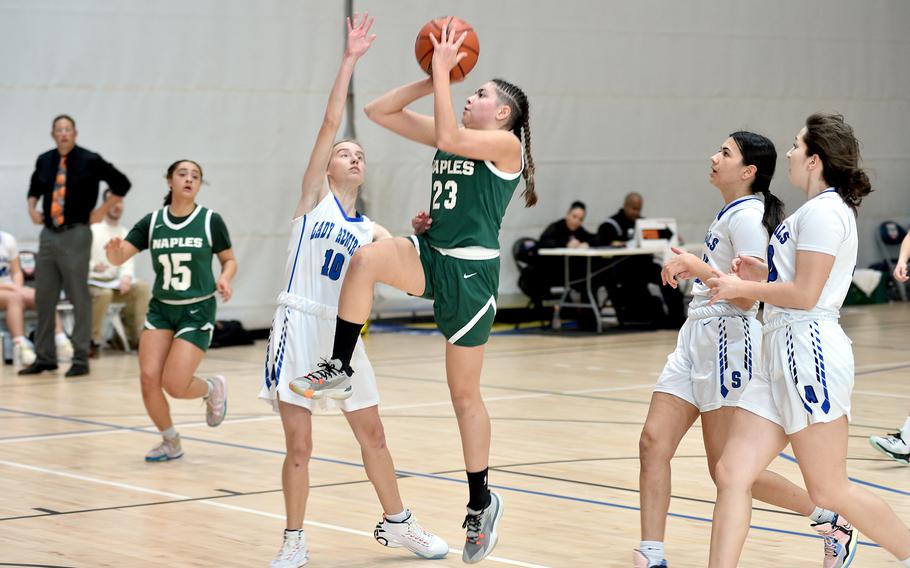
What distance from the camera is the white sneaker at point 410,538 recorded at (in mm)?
5281

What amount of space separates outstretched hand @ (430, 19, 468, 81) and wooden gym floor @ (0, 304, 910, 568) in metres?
1.98

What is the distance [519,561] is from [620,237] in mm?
10374

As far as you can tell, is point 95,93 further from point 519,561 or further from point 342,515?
point 519,561

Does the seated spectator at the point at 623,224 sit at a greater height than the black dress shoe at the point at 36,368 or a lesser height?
greater

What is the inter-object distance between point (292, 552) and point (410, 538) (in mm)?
488

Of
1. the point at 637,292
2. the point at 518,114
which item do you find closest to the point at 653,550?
the point at 518,114

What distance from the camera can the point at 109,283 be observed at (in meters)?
12.9

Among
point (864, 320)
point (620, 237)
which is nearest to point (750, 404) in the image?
point (620, 237)

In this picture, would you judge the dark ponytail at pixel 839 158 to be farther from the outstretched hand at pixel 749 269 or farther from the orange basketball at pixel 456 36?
the orange basketball at pixel 456 36

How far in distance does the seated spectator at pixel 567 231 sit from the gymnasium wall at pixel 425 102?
72 centimetres

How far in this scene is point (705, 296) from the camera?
502 cm

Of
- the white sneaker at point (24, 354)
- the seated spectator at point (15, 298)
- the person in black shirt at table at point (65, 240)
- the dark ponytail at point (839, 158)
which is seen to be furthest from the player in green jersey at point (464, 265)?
the seated spectator at point (15, 298)

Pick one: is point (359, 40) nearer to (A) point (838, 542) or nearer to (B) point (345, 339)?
(B) point (345, 339)

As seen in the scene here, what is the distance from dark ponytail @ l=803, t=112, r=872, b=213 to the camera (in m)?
4.27
